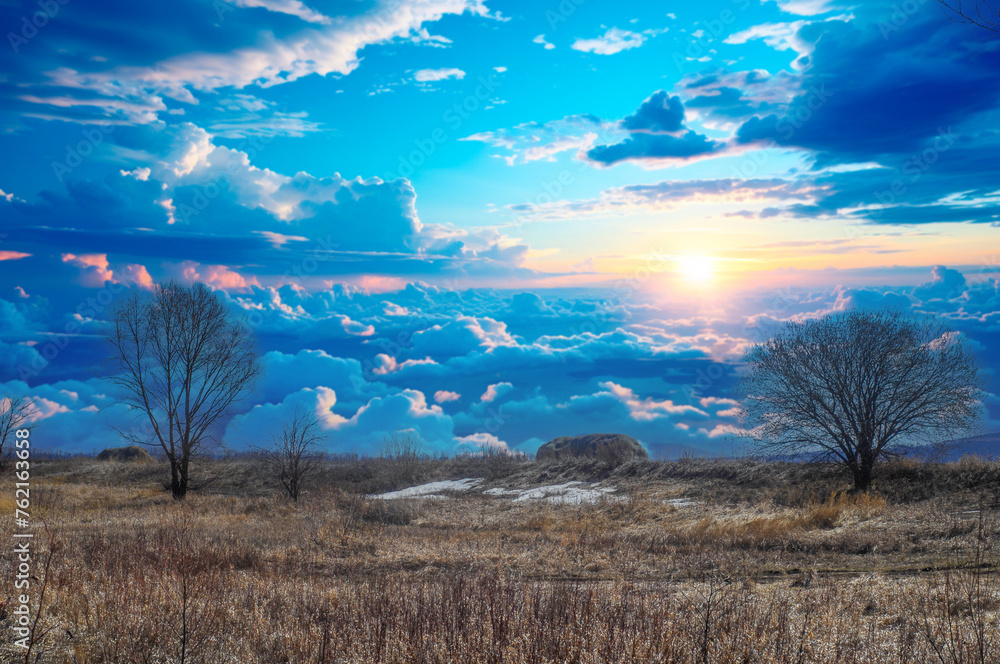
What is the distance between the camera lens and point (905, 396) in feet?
69.2

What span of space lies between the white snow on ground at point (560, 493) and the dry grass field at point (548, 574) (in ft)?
2.09

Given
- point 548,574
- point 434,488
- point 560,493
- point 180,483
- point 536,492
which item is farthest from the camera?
point 434,488

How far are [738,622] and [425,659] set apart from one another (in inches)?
122

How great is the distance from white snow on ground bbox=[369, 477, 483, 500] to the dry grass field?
105 inches

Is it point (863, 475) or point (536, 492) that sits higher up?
point (863, 475)

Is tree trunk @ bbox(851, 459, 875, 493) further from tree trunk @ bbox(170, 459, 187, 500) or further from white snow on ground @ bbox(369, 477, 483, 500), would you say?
tree trunk @ bbox(170, 459, 187, 500)

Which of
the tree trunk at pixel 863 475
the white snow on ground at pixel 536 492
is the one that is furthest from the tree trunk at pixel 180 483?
the tree trunk at pixel 863 475

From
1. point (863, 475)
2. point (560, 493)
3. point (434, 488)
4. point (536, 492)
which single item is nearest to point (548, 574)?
point (560, 493)

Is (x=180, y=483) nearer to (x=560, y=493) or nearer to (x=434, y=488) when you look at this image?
(x=434, y=488)

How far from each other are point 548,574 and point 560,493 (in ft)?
48.3

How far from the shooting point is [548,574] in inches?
420

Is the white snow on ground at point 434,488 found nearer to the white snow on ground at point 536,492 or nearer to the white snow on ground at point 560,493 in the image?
the white snow on ground at point 536,492

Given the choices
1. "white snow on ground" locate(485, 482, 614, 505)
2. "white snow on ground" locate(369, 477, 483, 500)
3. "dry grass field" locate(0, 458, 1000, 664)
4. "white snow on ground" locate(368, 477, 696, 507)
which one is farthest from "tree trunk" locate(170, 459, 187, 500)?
"white snow on ground" locate(485, 482, 614, 505)

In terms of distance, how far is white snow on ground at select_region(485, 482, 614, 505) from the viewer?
77.1ft
